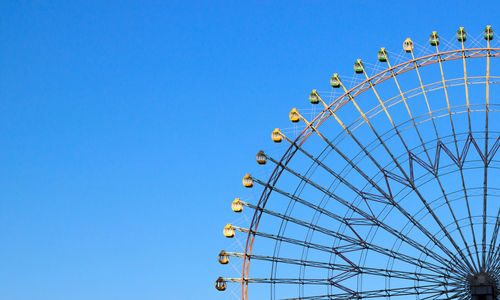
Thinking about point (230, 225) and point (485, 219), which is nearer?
point (485, 219)

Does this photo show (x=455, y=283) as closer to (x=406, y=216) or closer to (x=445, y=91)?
(x=406, y=216)

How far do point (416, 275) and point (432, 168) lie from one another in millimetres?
5843

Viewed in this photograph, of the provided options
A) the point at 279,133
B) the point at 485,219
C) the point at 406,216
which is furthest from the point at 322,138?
the point at 485,219

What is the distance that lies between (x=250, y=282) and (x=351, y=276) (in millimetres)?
5606

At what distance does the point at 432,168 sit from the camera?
2208 inches

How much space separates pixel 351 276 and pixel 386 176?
5849 mm

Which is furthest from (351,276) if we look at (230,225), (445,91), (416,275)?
(445,91)

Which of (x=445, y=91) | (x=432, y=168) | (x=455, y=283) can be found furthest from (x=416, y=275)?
(x=445, y=91)

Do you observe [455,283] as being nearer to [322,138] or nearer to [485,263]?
[485,263]

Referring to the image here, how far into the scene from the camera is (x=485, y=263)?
179ft

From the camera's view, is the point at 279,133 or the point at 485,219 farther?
the point at 279,133

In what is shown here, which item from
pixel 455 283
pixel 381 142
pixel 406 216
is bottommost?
pixel 455 283

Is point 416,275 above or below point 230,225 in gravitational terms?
below

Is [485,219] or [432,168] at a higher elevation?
[432,168]
